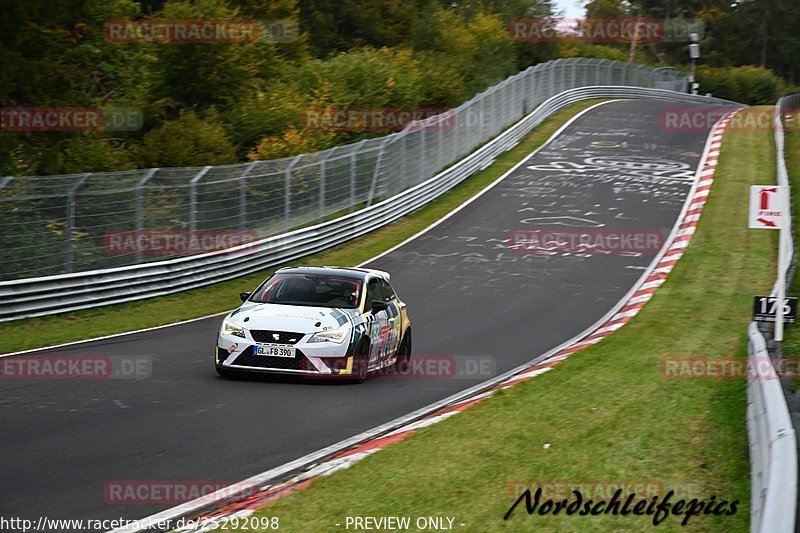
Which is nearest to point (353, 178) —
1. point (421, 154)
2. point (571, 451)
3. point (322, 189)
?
point (322, 189)

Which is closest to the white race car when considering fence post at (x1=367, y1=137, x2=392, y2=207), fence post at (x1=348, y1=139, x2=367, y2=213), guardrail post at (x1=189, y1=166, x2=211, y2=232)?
guardrail post at (x1=189, y1=166, x2=211, y2=232)

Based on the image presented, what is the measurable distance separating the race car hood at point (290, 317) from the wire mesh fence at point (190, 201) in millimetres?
6190

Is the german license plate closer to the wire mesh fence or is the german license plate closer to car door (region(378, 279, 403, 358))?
car door (region(378, 279, 403, 358))

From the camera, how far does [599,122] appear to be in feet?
154

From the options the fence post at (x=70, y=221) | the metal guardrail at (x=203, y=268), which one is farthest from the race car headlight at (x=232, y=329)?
the fence post at (x=70, y=221)

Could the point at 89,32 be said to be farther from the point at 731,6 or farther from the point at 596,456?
the point at 731,6

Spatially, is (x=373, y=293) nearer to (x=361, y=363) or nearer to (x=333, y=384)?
(x=361, y=363)

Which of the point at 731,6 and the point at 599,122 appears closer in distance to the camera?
the point at 599,122

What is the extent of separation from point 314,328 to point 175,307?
25.1 ft

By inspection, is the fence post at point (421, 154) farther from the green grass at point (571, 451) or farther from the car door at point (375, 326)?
the car door at point (375, 326)

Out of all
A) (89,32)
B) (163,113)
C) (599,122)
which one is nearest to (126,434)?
(89,32)

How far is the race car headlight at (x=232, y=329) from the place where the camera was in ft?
41.0

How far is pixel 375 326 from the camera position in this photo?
13500 mm

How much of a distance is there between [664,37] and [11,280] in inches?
3861
